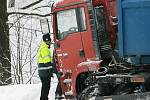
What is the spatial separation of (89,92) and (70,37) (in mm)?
1526

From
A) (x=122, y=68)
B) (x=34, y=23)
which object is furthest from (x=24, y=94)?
(x=34, y=23)

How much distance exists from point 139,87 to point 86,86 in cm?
163

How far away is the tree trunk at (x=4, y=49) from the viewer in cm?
1989

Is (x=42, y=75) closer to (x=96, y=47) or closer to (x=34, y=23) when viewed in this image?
(x=96, y=47)

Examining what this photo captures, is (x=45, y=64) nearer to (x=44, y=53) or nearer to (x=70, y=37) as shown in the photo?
(x=44, y=53)

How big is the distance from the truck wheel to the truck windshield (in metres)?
1.44

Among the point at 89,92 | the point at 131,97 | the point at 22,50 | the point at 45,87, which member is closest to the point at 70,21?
the point at 89,92

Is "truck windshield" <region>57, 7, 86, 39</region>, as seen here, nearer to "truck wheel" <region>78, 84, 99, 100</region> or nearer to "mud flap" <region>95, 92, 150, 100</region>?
"truck wheel" <region>78, 84, 99, 100</region>

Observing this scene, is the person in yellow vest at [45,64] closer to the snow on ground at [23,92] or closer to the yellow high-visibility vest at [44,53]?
the yellow high-visibility vest at [44,53]

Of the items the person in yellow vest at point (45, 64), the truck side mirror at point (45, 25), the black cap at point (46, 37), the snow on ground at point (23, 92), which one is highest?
the truck side mirror at point (45, 25)

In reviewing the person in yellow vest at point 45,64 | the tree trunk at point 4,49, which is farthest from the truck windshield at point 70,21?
the tree trunk at point 4,49

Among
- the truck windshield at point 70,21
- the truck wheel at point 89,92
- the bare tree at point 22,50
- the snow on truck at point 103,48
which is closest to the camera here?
the snow on truck at point 103,48

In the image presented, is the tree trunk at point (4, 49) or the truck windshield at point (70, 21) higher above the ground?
the truck windshield at point (70, 21)

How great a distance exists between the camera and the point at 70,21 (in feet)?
38.3
